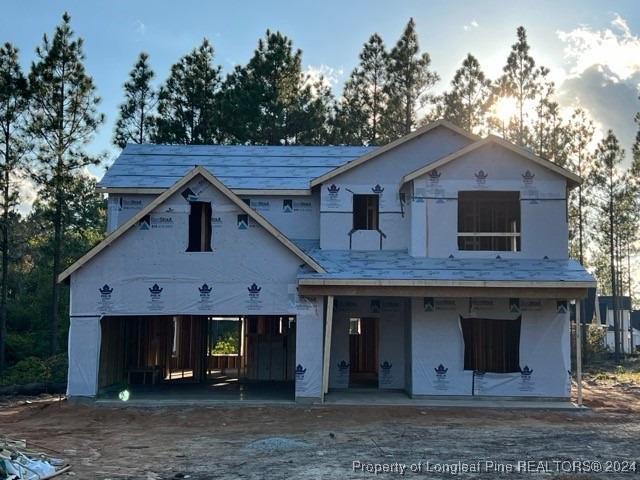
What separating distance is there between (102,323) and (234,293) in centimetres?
379

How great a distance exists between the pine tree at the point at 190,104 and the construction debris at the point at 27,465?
27918 mm

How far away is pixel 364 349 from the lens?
69.5ft

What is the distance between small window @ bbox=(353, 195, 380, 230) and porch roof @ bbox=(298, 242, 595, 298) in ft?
6.18

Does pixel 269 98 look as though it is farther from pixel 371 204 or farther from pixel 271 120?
pixel 371 204

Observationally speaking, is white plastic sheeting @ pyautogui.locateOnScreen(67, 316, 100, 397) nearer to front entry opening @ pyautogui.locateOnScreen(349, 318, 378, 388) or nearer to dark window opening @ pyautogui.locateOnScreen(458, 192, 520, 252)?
front entry opening @ pyautogui.locateOnScreen(349, 318, 378, 388)

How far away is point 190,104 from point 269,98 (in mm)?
4992

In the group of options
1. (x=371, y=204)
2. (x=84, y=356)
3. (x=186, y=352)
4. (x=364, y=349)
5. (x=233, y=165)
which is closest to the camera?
(x=84, y=356)

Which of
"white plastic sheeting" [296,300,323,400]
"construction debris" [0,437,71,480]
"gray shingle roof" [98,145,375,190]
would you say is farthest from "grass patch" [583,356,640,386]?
"construction debris" [0,437,71,480]

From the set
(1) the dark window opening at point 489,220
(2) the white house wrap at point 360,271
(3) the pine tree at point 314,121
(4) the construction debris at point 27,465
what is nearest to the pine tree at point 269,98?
(3) the pine tree at point 314,121

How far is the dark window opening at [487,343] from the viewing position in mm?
17781

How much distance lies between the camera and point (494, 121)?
118 feet

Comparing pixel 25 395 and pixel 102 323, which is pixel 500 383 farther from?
pixel 25 395

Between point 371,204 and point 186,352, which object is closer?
point 371,204

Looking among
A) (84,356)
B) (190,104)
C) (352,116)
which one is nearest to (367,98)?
(352,116)
